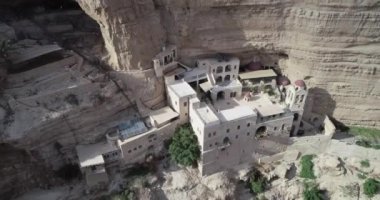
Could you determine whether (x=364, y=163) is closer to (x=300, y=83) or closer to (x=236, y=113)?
(x=300, y=83)

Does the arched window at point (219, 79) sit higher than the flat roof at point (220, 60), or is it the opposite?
the flat roof at point (220, 60)

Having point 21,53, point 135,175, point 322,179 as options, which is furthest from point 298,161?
point 21,53

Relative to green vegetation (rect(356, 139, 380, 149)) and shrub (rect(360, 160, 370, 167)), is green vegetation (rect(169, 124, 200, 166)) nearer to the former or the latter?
shrub (rect(360, 160, 370, 167))

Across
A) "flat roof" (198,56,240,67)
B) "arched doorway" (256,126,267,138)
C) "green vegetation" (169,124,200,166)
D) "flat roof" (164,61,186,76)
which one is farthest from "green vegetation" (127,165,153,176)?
"flat roof" (198,56,240,67)

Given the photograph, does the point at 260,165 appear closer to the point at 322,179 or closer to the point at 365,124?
the point at 322,179

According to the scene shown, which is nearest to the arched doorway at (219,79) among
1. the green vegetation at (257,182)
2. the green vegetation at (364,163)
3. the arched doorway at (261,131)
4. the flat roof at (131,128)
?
the arched doorway at (261,131)

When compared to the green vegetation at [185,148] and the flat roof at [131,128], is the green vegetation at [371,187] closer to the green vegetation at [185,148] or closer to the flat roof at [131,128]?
the green vegetation at [185,148]

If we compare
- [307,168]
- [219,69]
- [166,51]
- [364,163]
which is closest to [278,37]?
[219,69]
